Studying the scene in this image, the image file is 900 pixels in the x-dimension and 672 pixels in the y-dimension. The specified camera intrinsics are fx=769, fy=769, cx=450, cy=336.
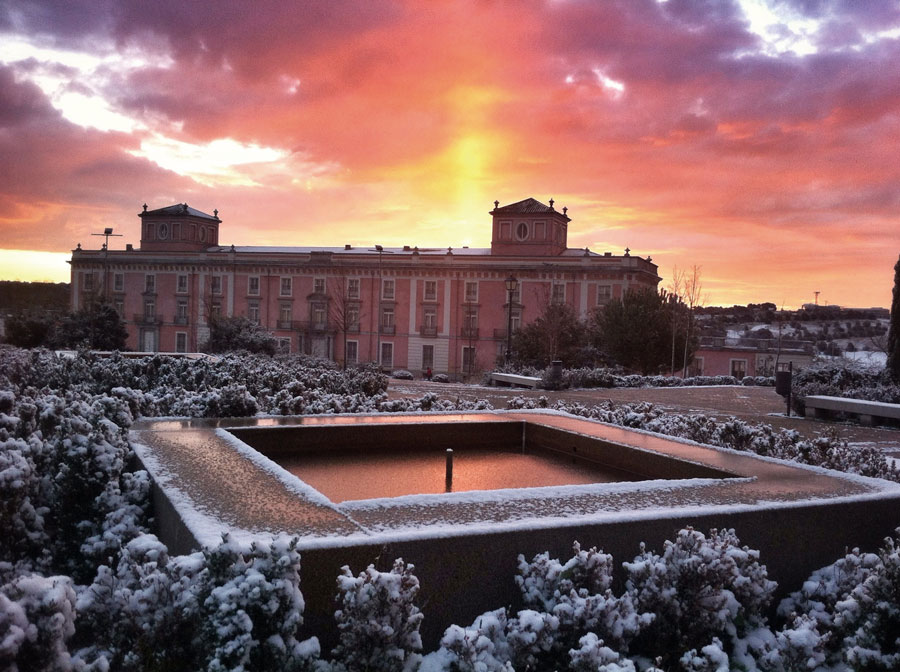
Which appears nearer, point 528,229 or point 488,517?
point 488,517

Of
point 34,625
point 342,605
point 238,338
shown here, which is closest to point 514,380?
point 238,338

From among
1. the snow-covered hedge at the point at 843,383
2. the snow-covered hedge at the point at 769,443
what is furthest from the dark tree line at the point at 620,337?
the snow-covered hedge at the point at 769,443

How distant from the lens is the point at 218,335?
29812 mm

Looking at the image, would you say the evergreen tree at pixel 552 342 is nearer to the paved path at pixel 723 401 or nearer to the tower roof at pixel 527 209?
the paved path at pixel 723 401

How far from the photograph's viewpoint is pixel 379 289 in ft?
160

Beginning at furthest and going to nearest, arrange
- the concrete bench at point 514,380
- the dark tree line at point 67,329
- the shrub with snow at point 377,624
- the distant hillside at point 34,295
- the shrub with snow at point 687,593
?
the distant hillside at point 34,295 < the dark tree line at point 67,329 < the concrete bench at point 514,380 < the shrub with snow at point 687,593 < the shrub with snow at point 377,624

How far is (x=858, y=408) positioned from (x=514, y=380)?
895cm

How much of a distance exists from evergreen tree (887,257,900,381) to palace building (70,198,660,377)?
28.5m

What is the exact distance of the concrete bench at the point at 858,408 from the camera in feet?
39.7

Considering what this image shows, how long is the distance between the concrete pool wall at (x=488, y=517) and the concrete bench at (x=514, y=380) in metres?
13.0

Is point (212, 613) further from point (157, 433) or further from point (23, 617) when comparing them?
point (157, 433)

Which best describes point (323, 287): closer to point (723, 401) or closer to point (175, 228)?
point (175, 228)

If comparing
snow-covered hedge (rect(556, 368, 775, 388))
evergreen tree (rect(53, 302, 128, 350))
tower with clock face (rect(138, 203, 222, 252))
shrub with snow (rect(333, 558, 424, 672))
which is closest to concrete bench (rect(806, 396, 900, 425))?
snow-covered hedge (rect(556, 368, 775, 388))

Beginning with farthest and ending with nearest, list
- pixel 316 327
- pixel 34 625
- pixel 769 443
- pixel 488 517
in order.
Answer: pixel 316 327, pixel 769 443, pixel 488 517, pixel 34 625
